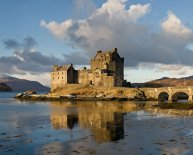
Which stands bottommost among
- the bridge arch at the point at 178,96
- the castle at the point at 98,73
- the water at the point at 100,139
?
the water at the point at 100,139

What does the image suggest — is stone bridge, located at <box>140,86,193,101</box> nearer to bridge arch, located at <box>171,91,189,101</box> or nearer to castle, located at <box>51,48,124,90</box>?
bridge arch, located at <box>171,91,189,101</box>

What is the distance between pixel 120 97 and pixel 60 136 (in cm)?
5578

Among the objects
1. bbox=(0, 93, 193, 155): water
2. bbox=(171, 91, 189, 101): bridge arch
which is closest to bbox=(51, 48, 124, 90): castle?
bbox=(171, 91, 189, 101): bridge arch

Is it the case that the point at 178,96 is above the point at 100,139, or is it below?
above

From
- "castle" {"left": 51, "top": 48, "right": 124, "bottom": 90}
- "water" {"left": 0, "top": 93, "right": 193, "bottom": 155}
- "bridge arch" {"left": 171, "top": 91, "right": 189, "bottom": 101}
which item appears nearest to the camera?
"water" {"left": 0, "top": 93, "right": 193, "bottom": 155}

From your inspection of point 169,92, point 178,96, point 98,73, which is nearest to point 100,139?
point 169,92

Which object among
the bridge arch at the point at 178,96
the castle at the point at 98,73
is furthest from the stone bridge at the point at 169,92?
the castle at the point at 98,73

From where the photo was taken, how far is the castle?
89.7 metres

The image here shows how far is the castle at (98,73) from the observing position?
89.7 m

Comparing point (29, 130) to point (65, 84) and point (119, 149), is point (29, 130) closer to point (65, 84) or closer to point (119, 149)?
point (119, 149)

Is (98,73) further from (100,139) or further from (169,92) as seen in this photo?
(100,139)

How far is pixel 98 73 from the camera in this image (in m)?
90.9

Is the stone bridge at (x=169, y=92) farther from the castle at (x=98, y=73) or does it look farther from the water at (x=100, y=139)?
the water at (x=100, y=139)

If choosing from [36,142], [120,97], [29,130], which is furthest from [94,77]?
[36,142]
